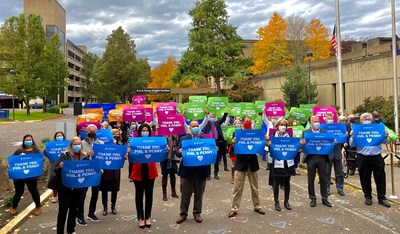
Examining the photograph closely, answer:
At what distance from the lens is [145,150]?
6629 mm

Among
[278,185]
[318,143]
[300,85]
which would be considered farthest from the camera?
[300,85]

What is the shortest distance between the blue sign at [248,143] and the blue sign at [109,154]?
2399 mm

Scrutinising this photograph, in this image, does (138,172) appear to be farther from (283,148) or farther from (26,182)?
(283,148)

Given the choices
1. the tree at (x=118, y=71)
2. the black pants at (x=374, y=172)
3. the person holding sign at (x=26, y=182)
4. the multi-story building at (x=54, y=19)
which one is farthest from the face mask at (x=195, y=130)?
the multi-story building at (x=54, y=19)

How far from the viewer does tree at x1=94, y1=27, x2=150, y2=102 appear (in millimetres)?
58031

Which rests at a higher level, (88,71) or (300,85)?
(88,71)

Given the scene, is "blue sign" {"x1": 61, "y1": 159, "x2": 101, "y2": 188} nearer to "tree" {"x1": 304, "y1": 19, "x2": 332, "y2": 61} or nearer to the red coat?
the red coat

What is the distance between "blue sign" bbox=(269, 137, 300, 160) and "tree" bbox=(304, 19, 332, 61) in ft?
155

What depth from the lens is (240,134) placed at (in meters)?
7.40

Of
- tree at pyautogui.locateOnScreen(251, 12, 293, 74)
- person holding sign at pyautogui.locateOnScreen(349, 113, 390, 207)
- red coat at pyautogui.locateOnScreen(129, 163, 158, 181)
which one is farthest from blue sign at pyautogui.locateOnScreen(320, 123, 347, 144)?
tree at pyautogui.locateOnScreen(251, 12, 293, 74)

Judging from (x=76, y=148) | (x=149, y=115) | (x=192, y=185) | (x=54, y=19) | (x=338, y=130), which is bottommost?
(x=192, y=185)

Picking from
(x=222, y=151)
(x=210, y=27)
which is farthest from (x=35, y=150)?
(x=210, y=27)

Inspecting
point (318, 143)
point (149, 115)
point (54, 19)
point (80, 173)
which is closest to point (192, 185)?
point (80, 173)

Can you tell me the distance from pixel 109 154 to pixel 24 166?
195cm
